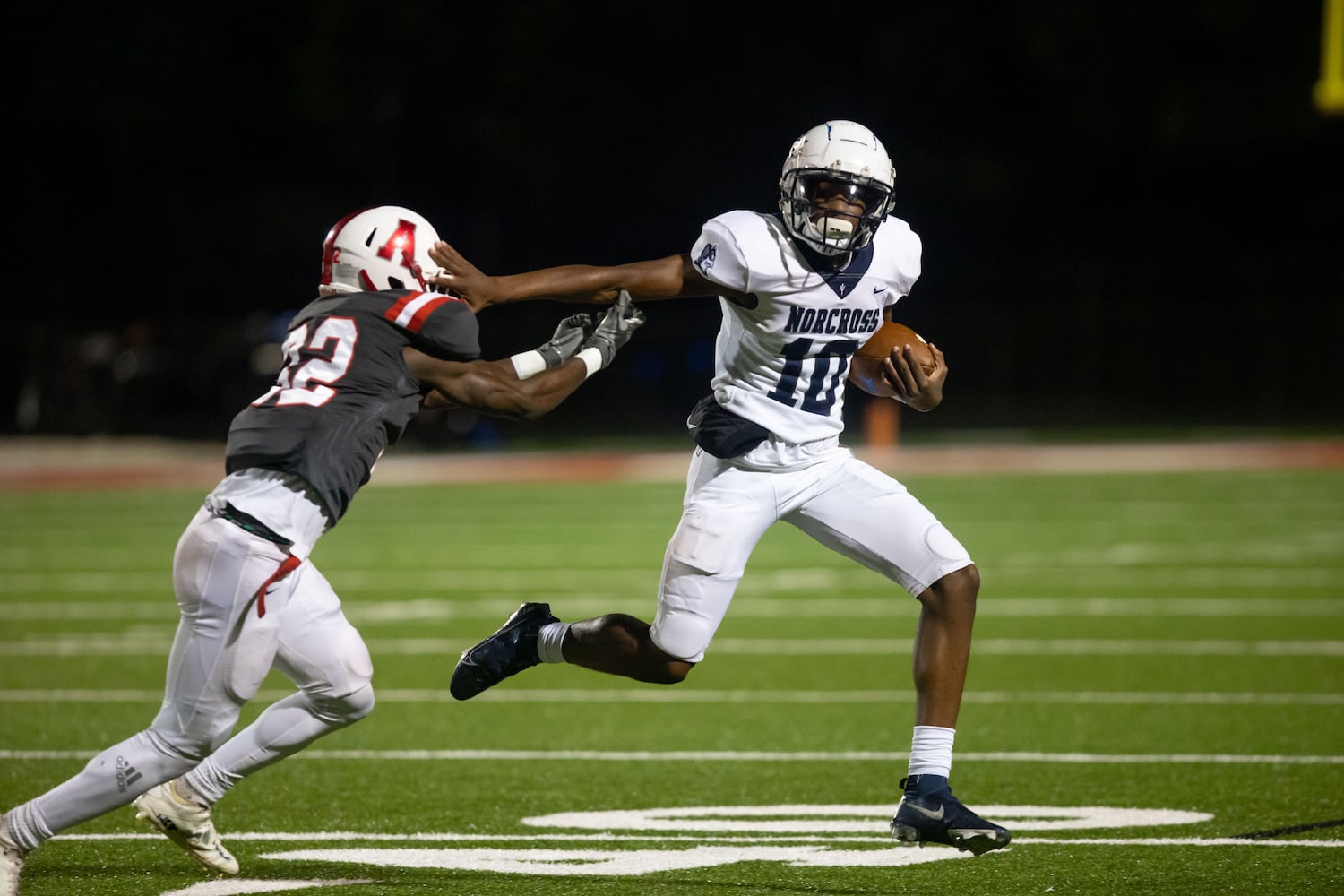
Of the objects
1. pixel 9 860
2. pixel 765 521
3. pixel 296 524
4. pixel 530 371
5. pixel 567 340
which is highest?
pixel 567 340

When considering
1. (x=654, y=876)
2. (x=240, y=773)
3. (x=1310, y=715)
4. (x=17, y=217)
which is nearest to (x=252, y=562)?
(x=240, y=773)

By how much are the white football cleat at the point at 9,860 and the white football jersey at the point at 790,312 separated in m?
2.14

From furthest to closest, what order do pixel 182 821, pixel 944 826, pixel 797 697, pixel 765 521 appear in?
pixel 797 697, pixel 765 521, pixel 182 821, pixel 944 826

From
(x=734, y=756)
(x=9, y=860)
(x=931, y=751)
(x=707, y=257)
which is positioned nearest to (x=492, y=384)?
(x=707, y=257)

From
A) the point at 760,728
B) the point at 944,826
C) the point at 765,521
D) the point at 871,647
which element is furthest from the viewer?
the point at 871,647

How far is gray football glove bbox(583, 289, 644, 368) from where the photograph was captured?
4977mm

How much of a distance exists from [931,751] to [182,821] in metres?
1.95

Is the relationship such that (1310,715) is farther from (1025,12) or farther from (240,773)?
(1025,12)

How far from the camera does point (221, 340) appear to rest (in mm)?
30484

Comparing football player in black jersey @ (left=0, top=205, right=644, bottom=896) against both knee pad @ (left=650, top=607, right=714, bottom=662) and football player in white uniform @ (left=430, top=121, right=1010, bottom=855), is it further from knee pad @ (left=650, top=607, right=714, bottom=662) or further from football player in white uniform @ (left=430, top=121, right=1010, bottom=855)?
knee pad @ (left=650, top=607, right=714, bottom=662)

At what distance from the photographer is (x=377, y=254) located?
455 cm

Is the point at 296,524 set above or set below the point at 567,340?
below

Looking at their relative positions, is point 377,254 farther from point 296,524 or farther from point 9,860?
point 9,860

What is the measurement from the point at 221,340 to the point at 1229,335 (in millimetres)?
16771
